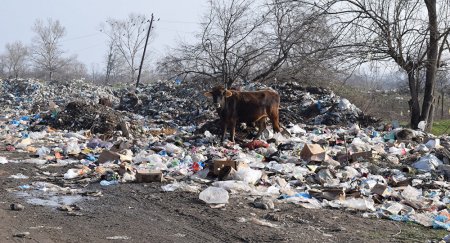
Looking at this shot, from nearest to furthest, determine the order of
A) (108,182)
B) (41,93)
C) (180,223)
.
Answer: (180,223) → (108,182) → (41,93)

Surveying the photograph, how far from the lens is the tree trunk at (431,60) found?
10.1 meters

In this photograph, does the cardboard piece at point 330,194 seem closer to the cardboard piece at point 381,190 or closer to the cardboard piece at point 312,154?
the cardboard piece at point 381,190

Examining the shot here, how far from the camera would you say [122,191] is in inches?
221

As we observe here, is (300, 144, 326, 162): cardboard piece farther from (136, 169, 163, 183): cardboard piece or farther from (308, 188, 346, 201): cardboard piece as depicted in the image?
(136, 169, 163, 183): cardboard piece

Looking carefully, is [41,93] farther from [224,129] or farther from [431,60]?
[431,60]

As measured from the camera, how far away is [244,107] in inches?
406

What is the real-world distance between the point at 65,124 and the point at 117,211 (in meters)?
8.72

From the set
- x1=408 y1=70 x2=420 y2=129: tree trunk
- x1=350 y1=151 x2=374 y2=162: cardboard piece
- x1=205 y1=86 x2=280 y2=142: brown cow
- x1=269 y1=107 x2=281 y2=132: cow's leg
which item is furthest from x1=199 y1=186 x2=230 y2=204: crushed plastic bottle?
x1=408 y1=70 x2=420 y2=129: tree trunk

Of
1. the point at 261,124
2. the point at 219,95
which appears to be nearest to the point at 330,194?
the point at 219,95

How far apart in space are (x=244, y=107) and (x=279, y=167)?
11.5 ft

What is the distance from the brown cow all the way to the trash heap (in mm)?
465

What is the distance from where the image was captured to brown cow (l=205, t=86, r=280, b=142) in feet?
32.7

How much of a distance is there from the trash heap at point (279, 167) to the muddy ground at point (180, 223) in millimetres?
237

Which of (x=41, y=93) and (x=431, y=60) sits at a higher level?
(x=431, y=60)
